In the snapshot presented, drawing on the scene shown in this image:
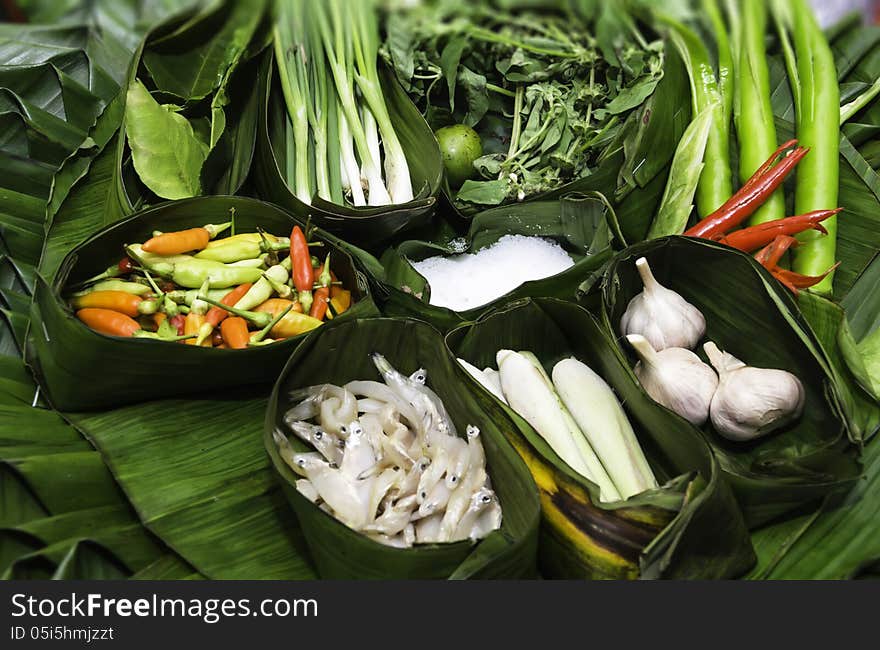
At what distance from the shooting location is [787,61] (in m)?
2.30

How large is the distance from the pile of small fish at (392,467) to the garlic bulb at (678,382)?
426 mm

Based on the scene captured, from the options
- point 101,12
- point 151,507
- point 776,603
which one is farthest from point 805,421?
point 101,12

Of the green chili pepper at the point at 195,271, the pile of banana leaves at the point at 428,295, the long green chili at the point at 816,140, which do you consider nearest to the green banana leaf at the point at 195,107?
the pile of banana leaves at the point at 428,295

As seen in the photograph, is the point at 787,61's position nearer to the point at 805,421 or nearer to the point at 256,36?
the point at 805,421

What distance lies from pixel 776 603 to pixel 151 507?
1170 millimetres

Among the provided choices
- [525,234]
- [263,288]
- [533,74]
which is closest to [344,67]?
[533,74]

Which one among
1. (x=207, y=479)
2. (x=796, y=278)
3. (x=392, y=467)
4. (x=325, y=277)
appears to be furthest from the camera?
(x=796, y=278)

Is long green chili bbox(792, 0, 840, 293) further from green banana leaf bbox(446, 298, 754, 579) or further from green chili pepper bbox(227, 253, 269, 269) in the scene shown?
green chili pepper bbox(227, 253, 269, 269)

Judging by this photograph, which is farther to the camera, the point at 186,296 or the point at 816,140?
the point at 816,140

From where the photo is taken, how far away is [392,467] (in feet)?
4.85

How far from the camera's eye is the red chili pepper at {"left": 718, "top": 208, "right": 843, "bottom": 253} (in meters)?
1.95

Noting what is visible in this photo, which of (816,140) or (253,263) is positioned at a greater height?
(816,140)

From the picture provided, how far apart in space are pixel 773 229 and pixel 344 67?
4.15 ft

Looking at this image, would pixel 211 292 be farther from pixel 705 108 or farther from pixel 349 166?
pixel 705 108
